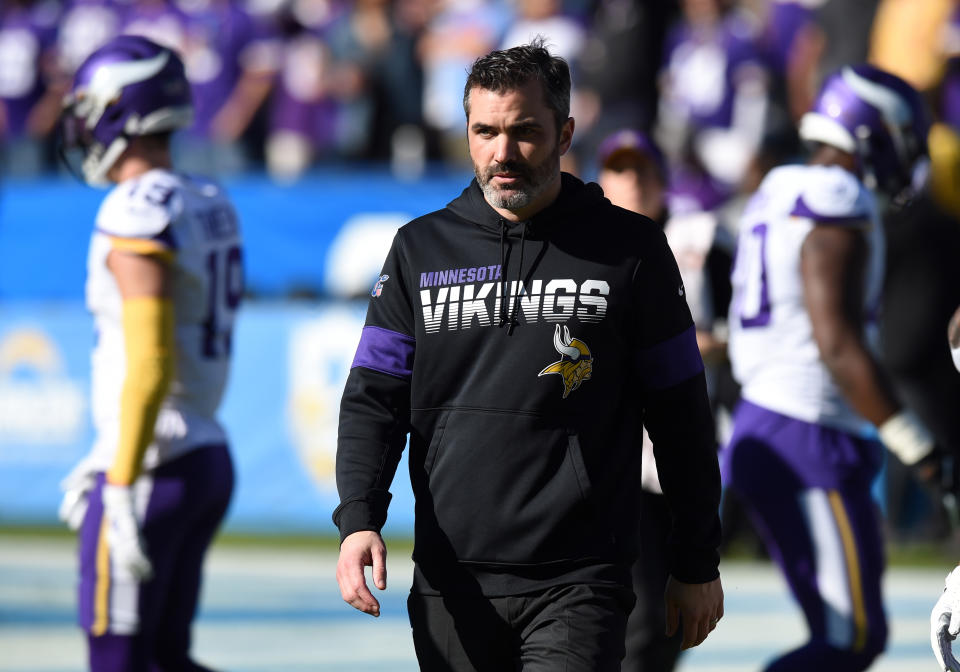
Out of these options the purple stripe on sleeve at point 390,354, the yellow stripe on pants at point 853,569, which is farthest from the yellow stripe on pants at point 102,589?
the yellow stripe on pants at point 853,569

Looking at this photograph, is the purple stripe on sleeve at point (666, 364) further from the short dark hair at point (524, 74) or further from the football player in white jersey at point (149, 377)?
the football player in white jersey at point (149, 377)

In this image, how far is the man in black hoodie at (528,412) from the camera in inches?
146

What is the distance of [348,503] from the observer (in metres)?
3.77

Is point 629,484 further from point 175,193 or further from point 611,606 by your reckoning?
point 175,193

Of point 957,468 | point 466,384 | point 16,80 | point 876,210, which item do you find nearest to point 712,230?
point 876,210

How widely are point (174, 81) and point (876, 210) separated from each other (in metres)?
2.42

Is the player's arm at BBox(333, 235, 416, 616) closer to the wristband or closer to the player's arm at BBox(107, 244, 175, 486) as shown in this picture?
the player's arm at BBox(107, 244, 175, 486)

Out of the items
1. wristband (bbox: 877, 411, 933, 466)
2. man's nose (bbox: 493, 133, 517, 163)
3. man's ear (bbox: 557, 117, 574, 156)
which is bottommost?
wristband (bbox: 877, 411, 933, 466)

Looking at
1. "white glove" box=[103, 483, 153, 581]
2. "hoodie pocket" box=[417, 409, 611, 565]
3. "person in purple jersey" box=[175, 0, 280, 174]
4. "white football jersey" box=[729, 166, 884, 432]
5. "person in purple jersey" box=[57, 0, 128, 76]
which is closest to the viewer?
"hoodie pocket" box=[417, 409, 611, 565]

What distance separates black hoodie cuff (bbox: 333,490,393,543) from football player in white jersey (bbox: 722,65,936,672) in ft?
5.97

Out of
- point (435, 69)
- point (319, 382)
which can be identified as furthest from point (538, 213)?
point (435, 69)

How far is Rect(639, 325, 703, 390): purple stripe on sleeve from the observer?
3791 mm

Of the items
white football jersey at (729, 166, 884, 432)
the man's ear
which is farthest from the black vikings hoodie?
white football jersey at (729, 166, 884, 432)

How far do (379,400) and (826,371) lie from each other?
1.96 metres
